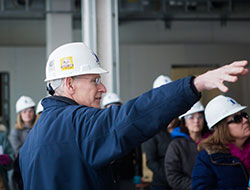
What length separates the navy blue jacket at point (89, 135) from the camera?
167 centimetres

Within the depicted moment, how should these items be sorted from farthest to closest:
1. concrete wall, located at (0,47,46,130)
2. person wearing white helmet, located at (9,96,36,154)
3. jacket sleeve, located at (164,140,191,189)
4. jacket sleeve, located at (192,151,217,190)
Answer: concrete wall, located at (0,47,46,130) → person wearing white helmet, located at (9,96,36,154) → jacket sleeve, located at (164,140,191,189) → jacket sleeve, located at (192,151,217,190)

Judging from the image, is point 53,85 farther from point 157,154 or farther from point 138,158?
point 138,158

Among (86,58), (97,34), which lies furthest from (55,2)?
(86,58)

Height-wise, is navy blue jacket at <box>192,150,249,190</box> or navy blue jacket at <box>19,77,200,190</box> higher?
navy blue jacket at <box>19,77,200,190</box>

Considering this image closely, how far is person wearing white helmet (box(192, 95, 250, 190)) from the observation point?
3.09 metres

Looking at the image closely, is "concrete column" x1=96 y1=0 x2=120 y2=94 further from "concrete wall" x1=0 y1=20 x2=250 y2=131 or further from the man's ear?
"concrete wall" x1=0 y1=20 x2=250 y2=131

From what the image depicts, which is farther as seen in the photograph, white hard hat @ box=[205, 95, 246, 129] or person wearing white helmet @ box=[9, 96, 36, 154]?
person wearing white helmet @ box=[9, 96, 36, 154]

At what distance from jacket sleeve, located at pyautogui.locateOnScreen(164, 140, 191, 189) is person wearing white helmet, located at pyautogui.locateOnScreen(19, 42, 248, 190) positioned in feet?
6.70

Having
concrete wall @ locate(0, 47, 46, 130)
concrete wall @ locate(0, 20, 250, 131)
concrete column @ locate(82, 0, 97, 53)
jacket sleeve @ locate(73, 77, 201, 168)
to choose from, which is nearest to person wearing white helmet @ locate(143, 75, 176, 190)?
concrete column @ locate(82, 0, 97, 53)

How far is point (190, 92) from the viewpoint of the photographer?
5.32ft

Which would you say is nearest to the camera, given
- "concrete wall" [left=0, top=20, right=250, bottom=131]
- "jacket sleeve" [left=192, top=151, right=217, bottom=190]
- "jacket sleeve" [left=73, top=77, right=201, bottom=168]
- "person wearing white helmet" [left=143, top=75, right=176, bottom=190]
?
"jacket sleeve" [left=73, top=77, right=201, bottom=168]

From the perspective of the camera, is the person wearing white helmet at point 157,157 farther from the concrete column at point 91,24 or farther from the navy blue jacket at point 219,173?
the concrete column at point 91,24

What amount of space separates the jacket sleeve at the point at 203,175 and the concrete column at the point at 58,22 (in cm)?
750

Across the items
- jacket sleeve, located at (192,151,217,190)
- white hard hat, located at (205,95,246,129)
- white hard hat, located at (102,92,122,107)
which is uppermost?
white hard hat, located at (205,95,246,129)
